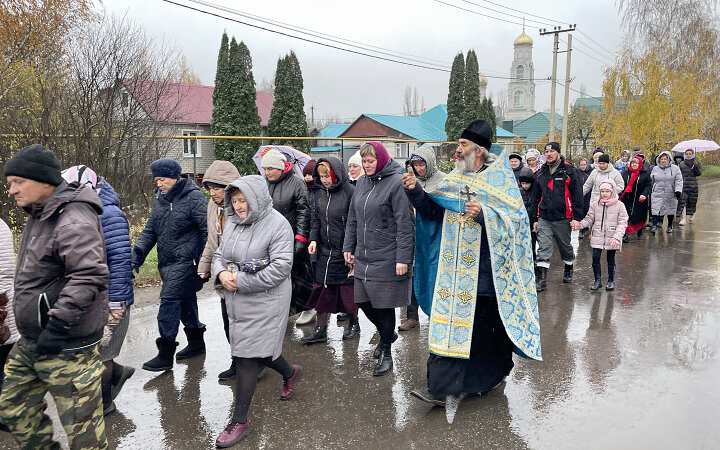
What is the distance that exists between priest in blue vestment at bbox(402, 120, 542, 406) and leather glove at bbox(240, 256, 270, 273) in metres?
1.15

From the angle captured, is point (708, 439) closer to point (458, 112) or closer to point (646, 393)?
point (646, 393)

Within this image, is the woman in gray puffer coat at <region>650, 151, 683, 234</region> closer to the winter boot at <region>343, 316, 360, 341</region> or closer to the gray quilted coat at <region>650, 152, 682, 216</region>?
the gray quilted coat at <region>650, 152, 682, 216</region>

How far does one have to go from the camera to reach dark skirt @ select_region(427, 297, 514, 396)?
395 centimetres

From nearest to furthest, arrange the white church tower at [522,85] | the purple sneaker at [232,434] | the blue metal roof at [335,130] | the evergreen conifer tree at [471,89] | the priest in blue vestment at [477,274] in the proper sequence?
the purple sneaker at [232,434], the priest in blue vestment at [477,274], the evergreen conifer tree at [471,89], the blue metal roof at [335,130], the white church tower at [522,85]

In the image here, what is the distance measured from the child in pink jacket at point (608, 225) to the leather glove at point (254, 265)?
5206 millimetres

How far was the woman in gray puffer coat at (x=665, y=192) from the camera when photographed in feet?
40.7

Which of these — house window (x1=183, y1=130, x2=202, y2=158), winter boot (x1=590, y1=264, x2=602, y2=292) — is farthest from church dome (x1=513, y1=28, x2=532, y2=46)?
winter boot (x1=590, y1=264, x2=602, y2=292)

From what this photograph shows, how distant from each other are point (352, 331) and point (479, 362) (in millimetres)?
1939

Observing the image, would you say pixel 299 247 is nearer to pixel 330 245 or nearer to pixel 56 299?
pixel 330 245

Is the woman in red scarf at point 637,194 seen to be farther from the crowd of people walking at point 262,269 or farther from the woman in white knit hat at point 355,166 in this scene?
the woman in white knit hat at point 355,166

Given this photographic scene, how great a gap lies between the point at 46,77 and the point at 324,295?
27.4ft

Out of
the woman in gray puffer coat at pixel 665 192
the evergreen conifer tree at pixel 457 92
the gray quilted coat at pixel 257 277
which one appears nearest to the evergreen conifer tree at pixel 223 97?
the evergreen conifer tree at pixel 457 92

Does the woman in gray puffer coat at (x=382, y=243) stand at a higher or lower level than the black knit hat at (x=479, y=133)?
lower

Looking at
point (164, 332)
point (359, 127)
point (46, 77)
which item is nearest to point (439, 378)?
point (164, 332)
